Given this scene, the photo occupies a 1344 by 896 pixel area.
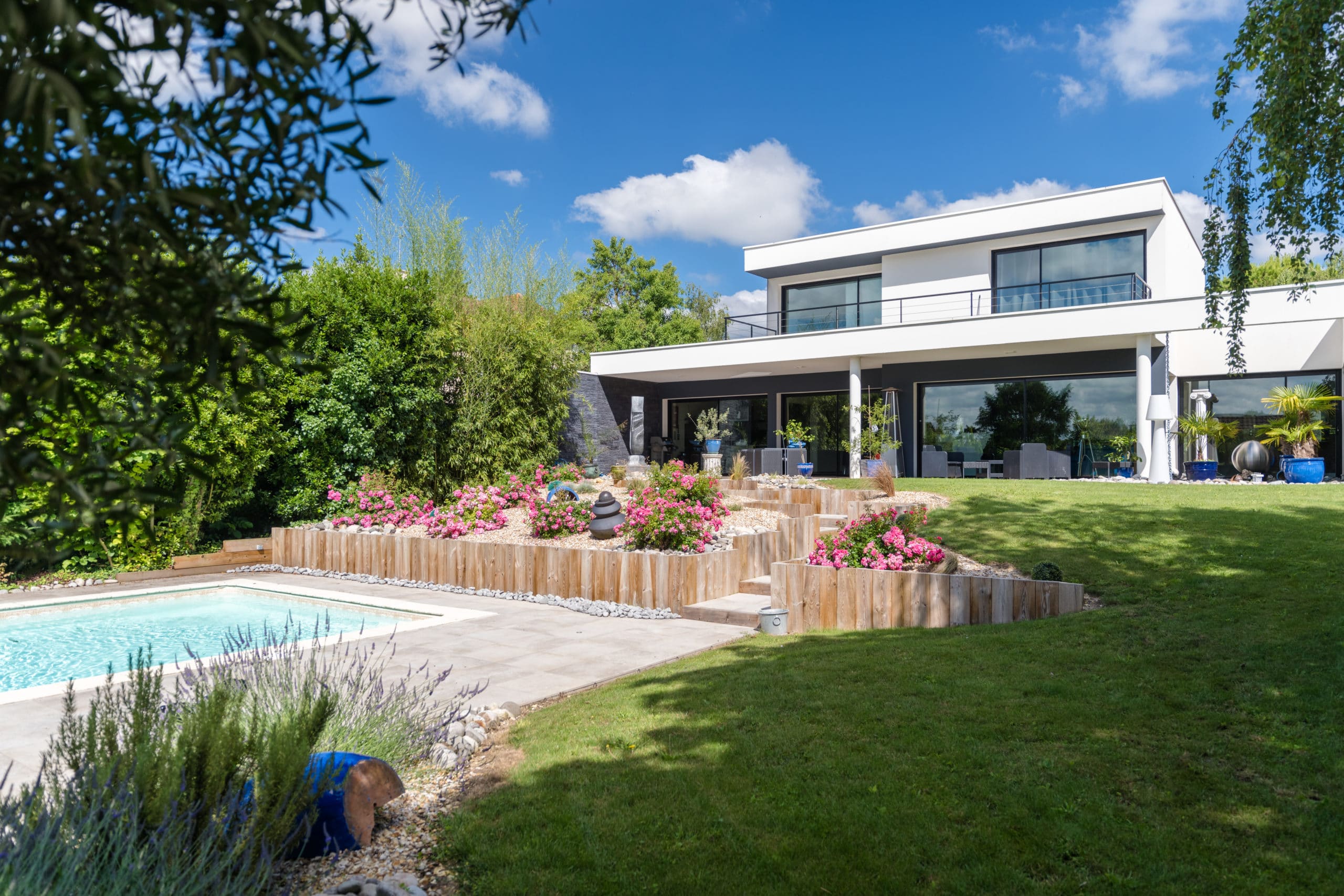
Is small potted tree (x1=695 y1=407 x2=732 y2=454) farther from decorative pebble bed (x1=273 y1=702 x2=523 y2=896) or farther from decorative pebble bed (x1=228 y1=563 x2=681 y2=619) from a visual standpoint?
decorative pebble bed (x1=273 y1=702 x2=523 y2=896)

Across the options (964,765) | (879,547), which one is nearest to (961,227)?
(879,547)

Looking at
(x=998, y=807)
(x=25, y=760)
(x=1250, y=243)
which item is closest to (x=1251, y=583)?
(x=1250, y=243)

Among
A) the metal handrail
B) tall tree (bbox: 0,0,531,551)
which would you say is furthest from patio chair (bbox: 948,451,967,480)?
tall tree (bbox: 0,0,531,551)

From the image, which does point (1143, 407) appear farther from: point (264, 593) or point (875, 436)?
point (264, 593)

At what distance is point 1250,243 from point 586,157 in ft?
94.5

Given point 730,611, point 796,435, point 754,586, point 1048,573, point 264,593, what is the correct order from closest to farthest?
point 1048,573, point 730,611, point 754,586, point 264,593, point 796,435

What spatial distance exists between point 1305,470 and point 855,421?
8.10 m

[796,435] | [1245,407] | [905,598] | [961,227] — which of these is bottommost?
[905,598]

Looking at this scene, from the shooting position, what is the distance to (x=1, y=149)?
111 centimetres

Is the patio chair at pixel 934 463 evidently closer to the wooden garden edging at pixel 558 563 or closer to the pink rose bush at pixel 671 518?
the wooden garden edging at pixel 558 563

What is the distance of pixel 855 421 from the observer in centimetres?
1797

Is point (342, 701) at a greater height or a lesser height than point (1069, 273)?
lesser

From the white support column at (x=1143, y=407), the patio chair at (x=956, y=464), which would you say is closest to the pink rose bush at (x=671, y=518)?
the white support column at (x=1143, y=407)

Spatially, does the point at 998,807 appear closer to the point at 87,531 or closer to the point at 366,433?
the point at 87,531
